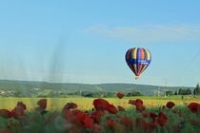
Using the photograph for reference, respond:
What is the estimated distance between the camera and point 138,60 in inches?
1500

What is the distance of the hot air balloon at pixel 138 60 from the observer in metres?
38.1

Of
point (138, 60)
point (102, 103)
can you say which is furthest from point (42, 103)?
point (138, 60)

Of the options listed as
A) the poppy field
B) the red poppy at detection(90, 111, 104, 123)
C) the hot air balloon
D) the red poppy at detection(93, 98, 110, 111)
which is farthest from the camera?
the hot air balloon

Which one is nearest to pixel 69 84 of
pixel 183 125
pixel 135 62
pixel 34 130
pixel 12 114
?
pixel 34 130

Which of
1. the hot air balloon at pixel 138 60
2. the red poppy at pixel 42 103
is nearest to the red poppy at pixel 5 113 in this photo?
the red poppy at pixel 42 103

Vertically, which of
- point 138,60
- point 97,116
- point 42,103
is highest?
point 138,60

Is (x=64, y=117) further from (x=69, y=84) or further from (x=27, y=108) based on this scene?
(x=27, y=108)

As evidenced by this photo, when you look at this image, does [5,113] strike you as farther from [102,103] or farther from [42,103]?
[102,103]

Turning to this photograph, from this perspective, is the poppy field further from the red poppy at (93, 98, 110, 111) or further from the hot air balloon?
the hot air balloon

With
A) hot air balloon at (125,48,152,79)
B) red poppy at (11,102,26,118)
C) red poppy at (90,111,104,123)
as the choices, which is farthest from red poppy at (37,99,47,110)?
hot air balloon at (125,48,152,79)

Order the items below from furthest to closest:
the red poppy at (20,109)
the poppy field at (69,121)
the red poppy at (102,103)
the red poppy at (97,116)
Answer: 1. the red poppy at (102,103)
2. the red poppy at (97,116)
3. the red poppy at (20,109)
4. the poppy field at (69,121)

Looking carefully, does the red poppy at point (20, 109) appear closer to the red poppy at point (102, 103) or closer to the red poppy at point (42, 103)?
the red poppy at point (42, 103)

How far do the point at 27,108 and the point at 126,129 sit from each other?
645mm

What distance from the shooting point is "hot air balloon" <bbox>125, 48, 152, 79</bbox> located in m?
38.1
